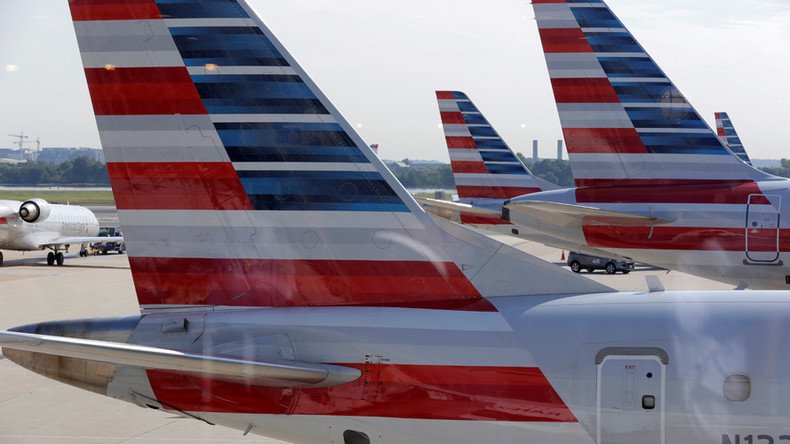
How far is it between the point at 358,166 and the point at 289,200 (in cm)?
68

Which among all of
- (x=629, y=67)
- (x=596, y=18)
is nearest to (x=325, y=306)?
(x=629, y=67)

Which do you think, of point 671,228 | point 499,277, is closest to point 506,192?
point 671,228

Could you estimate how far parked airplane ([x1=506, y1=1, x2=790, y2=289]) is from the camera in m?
16.0

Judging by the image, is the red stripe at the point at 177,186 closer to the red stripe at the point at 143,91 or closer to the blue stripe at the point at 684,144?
the red stripe at the point at 143,91

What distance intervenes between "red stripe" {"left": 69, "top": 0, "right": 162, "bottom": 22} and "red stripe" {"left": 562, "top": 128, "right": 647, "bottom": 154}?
10949 millimetres

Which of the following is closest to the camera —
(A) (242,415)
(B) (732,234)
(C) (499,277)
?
(A) (242,415)

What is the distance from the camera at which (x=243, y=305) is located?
26.8 feet

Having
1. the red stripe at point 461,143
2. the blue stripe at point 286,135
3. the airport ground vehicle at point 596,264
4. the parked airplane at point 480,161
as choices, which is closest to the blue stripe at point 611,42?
the blue stripe at point 286,135

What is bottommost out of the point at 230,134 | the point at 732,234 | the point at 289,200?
the point at 732,234

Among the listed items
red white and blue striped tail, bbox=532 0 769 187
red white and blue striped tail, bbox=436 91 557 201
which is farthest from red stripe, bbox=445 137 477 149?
red white and blue striped tail, bbox=532 0 769 187

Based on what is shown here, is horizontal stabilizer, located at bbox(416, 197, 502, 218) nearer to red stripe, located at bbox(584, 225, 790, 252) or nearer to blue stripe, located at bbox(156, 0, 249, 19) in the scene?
red stripe, located at bbox(584, 225, 790, 252)

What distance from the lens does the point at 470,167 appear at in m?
39.1

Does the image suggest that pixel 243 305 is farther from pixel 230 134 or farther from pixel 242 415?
pixel 230 134

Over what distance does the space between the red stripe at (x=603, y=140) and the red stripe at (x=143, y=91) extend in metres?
10.8
